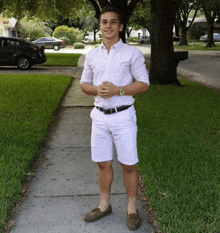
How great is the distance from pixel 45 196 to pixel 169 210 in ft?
4.51

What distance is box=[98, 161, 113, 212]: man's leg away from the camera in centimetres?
363

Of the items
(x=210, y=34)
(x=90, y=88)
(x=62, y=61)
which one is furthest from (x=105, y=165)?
(x=210, y=34)

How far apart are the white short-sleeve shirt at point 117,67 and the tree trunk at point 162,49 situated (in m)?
10.4

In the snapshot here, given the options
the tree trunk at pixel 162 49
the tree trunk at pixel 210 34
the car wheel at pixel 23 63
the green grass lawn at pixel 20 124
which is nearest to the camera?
the green grass lawn at pixel 20 124

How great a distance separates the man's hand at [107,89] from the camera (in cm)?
320

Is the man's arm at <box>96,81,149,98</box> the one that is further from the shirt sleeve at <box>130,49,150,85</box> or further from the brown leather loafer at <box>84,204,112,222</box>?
the brown leather loafer at <box>84,204,112,222</box>

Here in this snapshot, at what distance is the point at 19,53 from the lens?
2031 centimetres

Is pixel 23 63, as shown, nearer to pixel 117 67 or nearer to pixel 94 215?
pixel 94 215

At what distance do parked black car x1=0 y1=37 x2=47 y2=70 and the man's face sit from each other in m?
17.7

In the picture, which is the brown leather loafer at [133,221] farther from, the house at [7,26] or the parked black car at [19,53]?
the house at [7,26]

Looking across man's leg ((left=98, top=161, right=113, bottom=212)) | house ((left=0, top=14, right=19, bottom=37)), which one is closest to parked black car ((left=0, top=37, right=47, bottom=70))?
man's leg ((left=98, top=161, right=113, bottom=212))

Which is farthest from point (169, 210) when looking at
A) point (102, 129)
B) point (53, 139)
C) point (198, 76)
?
point (198, 76)

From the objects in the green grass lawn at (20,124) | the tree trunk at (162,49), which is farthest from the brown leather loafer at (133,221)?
the tree trunk at (162,49)

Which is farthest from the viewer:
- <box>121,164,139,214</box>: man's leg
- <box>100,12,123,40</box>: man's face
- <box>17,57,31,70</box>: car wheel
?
<box>17,57,31,70</box>: car wheel
